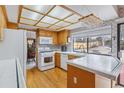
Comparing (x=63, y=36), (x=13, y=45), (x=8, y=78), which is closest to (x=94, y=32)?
(x=63, y=36)

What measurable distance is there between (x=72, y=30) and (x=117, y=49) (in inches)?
93.2

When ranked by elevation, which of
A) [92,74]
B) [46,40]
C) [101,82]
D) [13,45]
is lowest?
[101,82]

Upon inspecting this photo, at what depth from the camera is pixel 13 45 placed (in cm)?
214

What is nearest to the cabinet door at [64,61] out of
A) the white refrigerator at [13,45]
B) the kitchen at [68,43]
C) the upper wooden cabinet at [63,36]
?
the kitchen at [68,43]

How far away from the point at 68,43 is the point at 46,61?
4.73ft

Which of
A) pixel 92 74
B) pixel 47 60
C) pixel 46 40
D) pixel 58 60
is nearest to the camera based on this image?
pixel 92 74

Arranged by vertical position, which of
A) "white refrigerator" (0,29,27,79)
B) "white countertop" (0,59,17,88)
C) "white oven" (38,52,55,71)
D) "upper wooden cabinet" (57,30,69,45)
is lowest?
"white oven" (38,52,55,71)

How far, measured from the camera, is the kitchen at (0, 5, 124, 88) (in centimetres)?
159

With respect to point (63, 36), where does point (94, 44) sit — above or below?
below

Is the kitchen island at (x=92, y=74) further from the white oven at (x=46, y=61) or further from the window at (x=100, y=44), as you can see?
the white oven at (x=46, y=61)

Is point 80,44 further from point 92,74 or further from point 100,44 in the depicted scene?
point 92,74

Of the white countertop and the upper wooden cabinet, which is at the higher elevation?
the upper wooden cabinet

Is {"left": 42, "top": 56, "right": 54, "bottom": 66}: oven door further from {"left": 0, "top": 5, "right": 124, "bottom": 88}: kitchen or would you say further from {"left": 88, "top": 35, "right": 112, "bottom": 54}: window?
{"left": 88, "top": 35, "right": 112, "bottom": 54}: window

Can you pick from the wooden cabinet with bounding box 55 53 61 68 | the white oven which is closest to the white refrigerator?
the white oven
